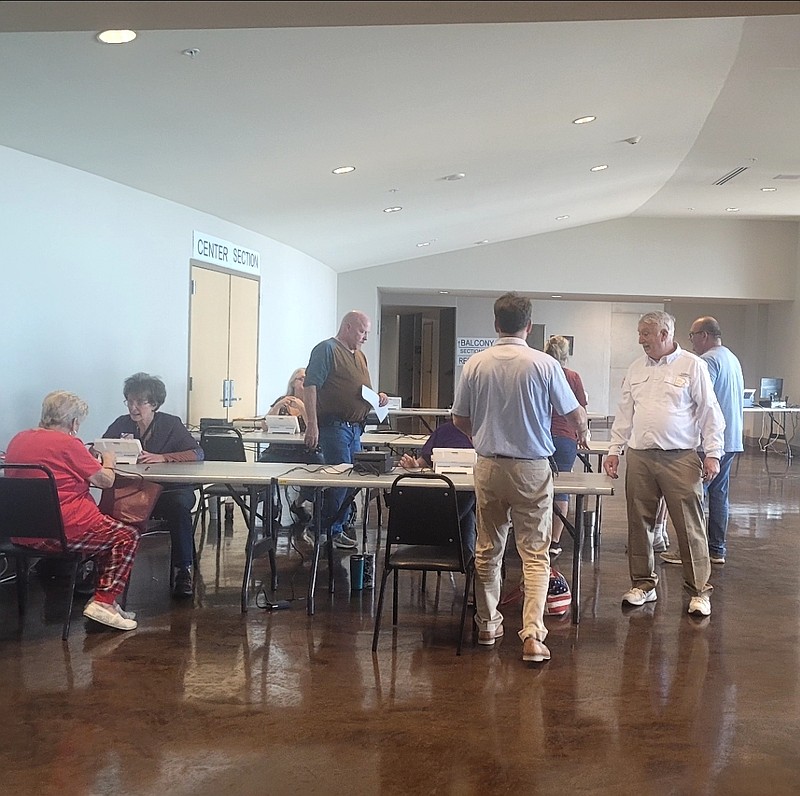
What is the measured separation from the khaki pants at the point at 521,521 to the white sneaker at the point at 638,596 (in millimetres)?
1079

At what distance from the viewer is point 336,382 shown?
19.7 feet

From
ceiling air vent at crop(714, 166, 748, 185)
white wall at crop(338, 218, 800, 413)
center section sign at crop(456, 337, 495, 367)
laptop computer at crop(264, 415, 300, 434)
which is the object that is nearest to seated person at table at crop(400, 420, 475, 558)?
laptop computer at crop(264, 415, 300, 434)

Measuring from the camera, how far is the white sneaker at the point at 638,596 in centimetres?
502

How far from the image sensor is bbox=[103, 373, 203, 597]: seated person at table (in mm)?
5168

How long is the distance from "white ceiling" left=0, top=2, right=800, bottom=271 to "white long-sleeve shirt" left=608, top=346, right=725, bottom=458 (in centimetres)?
181

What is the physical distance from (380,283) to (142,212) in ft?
27.0

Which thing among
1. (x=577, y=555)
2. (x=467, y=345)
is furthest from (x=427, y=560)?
(x=467, y=345)

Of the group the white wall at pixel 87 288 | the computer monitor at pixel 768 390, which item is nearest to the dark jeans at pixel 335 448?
the white wall at pixel 87 288

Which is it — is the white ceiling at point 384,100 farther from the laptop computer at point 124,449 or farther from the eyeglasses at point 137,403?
the laptop computer at point 124,449

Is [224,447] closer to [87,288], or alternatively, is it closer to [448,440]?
[87,288]

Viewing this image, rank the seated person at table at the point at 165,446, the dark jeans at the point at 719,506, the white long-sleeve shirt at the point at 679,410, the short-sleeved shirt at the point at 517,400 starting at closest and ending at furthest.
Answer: the short-sleeved shirt at the point at 517,400, the white long-sleeve shirt at the point at 679,410, the seated person at table at the point at 165,446, the dark jeans at the point at 719,506

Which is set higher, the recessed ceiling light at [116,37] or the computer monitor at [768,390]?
the recessed ceiling light at [116,37]

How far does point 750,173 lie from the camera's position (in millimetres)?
10703

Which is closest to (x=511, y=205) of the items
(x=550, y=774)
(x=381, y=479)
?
(x=381, y=479)
